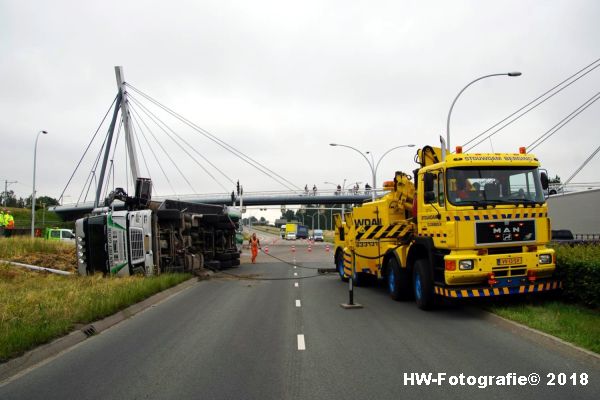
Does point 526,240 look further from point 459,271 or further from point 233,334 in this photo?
point 233,334

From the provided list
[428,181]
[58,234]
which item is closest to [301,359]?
[428,181]

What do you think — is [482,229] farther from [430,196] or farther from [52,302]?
[52,302]

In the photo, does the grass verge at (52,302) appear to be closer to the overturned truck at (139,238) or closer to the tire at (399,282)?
the overturned truck at (139,238)

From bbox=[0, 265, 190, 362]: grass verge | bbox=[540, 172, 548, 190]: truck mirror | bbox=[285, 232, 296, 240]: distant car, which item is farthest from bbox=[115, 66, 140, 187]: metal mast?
bbox=[285, 232, 296, 240]: distant car

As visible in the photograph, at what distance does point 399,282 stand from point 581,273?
4225mm

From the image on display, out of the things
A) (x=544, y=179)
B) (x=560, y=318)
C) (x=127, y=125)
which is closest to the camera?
Answer: (x=560, y=318)

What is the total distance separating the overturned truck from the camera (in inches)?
734

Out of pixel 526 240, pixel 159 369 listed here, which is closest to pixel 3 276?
pixel 159 369

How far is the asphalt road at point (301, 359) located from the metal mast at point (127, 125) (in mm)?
21808

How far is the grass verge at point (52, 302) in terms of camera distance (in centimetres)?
805

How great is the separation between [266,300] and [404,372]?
26.5ft

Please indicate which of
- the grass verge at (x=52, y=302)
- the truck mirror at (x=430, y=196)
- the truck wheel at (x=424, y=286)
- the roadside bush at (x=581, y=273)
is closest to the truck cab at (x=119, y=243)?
the grass verge at (x=52, y=302)

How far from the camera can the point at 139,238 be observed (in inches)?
734

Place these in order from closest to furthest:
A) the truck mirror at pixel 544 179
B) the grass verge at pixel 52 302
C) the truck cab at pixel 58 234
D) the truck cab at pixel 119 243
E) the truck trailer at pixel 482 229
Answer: the grass verge at pixel 52 302
the truck trailer at pixel 482 229
the truck mirror at pixel 544 179
the truck cab at pixel 119 243
the truck cab at pixel 58 234
